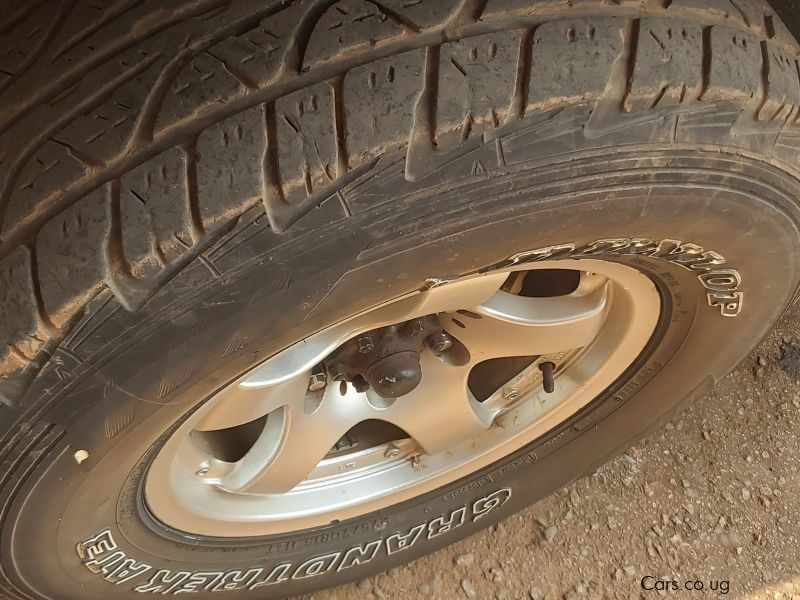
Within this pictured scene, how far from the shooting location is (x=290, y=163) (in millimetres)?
796

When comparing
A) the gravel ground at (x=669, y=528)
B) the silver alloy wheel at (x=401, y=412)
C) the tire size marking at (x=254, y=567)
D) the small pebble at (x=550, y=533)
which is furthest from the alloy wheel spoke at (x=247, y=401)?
the small pebble at (x=550, y=533)

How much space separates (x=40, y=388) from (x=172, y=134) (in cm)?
32

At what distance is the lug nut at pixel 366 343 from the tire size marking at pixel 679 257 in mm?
289

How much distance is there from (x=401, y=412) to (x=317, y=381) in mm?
224

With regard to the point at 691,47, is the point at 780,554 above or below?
below

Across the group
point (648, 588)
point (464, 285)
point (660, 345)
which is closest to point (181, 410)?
point (464, 285)

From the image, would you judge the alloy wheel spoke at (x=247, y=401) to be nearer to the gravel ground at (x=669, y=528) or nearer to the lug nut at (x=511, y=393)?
the lug nut at (x=511, y=393)

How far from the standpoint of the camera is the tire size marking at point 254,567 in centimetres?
119

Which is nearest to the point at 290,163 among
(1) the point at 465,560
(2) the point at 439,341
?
(2) the point at 439,341

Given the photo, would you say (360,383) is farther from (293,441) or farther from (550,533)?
(550,533)

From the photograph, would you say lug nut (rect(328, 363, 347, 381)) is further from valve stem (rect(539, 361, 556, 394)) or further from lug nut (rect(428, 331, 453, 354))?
valve stem (rect(539, 361, 556, 394))

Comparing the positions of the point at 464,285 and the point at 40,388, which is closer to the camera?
the point at 40,388

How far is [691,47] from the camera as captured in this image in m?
0.89

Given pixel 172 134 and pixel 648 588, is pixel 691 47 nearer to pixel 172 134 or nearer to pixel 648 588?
pixel 172 134
